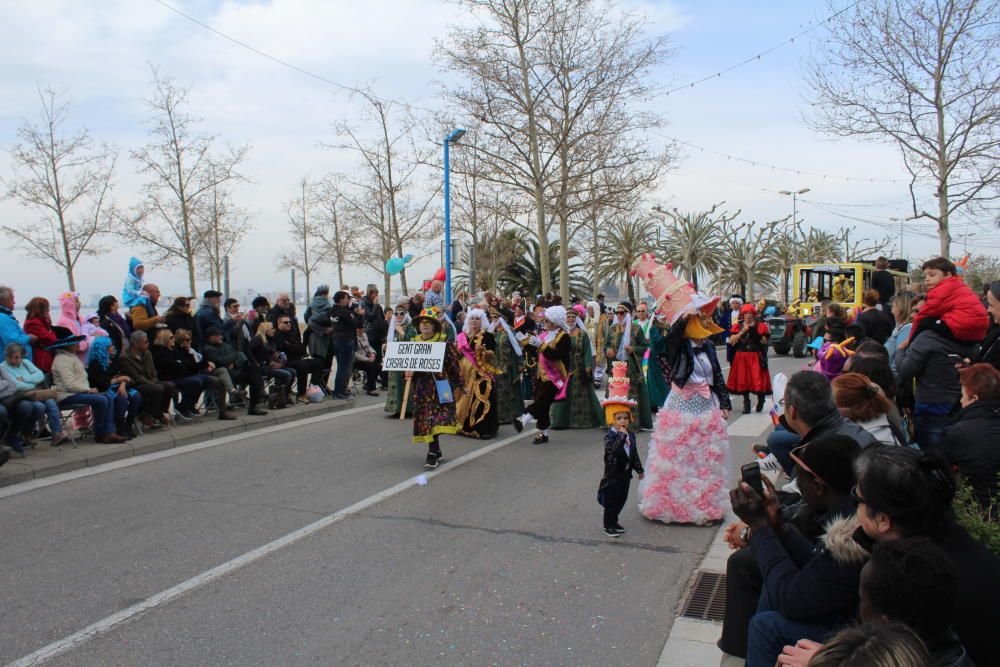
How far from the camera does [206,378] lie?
35.5ft

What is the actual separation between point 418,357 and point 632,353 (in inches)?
A: 174

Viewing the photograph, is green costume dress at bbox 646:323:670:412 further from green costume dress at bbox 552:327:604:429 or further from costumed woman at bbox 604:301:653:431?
green costume dress at bbox 552:327:604:429

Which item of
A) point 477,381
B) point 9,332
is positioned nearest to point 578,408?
point 477,381

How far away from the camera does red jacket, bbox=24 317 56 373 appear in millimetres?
8953

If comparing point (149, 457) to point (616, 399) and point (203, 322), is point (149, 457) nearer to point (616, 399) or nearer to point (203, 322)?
point (203, 322)

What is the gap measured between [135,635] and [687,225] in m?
49.0

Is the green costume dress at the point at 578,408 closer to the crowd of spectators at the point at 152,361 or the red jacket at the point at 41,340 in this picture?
the crowd of spectators at the point at 152,361

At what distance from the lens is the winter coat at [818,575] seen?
2.69 meters

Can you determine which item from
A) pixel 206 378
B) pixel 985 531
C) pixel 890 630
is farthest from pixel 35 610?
pixel 206 378

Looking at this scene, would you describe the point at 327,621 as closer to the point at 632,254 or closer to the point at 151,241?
the point at 151,241

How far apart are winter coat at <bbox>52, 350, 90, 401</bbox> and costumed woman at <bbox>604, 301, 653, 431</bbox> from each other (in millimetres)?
6940

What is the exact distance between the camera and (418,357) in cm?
840

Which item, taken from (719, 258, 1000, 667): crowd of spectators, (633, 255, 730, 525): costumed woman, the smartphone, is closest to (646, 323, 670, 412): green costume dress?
(633, 255, 730, 525): costumed woman

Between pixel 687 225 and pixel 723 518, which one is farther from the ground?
pixel 687 225
